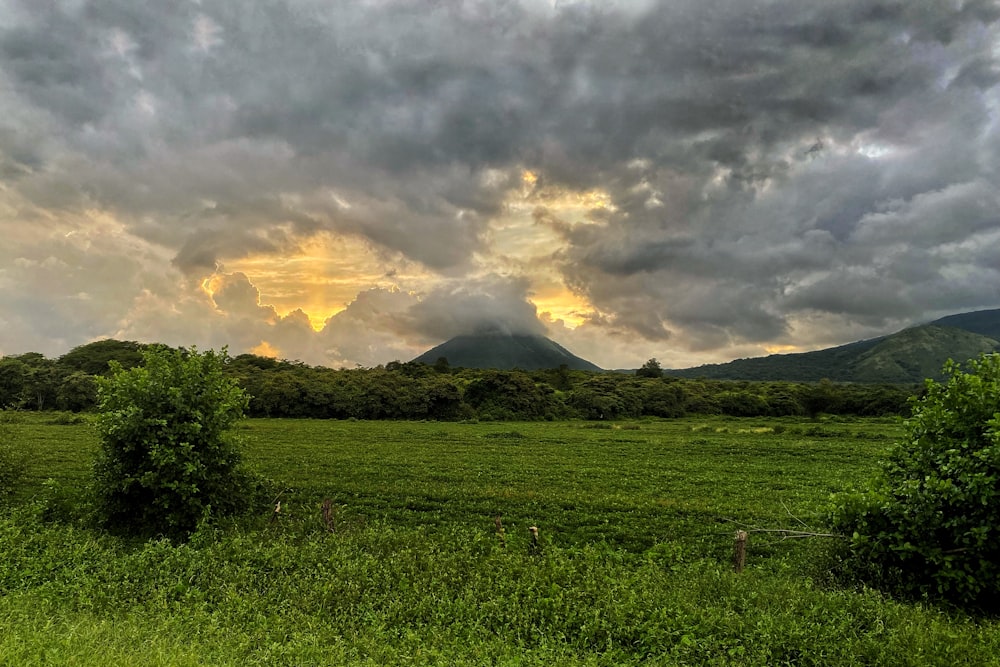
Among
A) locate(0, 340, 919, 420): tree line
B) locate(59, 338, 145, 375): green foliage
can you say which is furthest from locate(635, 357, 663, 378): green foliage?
locate(59, 338, 145, 375): green foliage

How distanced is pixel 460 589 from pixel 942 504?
37.0 feet

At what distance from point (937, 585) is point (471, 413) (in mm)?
80561

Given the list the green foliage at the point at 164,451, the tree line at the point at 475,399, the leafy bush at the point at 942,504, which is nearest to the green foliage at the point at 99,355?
the tree line at the point at 475,399

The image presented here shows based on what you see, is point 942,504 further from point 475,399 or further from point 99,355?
point 99,355

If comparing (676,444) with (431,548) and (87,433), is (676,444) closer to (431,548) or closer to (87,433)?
(431,548)

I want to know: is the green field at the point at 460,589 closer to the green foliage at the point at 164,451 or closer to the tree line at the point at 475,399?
the green foliage at the point at 164,451

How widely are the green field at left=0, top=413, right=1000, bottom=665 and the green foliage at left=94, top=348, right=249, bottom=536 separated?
1.41m

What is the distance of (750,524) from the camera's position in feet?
69.1

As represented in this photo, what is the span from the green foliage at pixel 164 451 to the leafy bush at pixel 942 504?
1979 centimetres

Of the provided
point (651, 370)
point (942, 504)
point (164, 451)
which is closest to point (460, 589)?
point (942, 504)

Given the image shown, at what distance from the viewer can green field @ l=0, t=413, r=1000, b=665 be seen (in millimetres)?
10109

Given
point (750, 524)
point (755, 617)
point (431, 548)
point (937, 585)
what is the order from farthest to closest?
point (750, 524) < point (431, 548) < point (937, 585) < point (755, 617)

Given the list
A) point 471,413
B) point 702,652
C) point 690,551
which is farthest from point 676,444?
point 471,413

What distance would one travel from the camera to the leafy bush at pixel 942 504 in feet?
38.3
